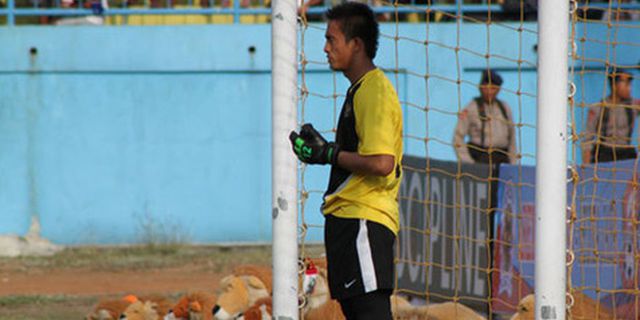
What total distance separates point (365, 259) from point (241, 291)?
236cm

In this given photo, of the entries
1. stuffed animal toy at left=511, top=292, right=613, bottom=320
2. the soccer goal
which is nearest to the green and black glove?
the soccer goal

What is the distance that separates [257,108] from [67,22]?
92.7 inches

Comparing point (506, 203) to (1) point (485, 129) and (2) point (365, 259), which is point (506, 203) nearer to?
(2) point (365, 259)

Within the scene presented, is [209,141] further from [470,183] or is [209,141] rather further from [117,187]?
[470,183]

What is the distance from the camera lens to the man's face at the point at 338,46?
5.12 meters

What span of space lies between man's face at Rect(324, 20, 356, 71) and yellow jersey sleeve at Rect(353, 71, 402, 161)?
0.44 ft

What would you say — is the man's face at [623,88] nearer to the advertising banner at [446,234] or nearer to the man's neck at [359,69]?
the advertising banner at [446,234]

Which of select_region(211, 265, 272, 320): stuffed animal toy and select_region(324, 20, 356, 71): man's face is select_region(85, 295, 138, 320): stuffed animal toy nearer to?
select_region(211, 265, 272, 320): stuffed animal toy

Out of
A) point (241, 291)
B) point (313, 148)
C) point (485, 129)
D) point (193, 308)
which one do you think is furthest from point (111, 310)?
point (485, 129)

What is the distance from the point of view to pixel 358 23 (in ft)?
16.8

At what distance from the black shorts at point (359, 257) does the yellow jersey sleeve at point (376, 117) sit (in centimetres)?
32

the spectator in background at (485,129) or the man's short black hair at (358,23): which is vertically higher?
the man's short black hair at (358,23)

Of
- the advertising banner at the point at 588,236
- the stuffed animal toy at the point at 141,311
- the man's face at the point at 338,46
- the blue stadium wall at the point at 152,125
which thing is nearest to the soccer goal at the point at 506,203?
the advertising banner at the point at 588,236

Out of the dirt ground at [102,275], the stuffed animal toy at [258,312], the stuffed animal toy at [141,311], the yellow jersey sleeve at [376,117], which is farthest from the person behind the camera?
the dirt ground at [102,275]
